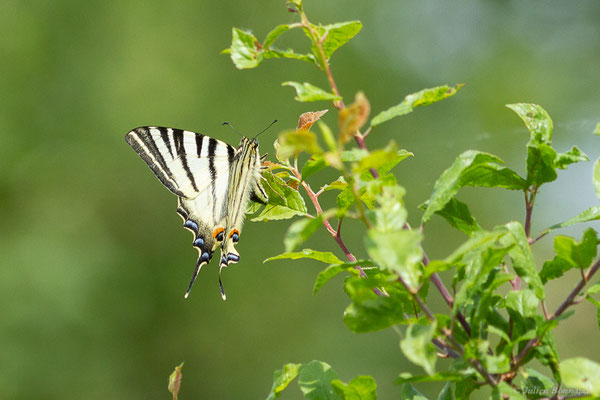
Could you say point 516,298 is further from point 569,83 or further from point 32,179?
point 569,83

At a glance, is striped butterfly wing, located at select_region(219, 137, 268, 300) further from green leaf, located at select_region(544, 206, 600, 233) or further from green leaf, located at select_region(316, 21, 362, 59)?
green leaf, located at select_region(544, 206, 600, 233)

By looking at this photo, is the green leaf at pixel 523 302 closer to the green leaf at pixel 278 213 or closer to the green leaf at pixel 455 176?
the green leaf at pixel 455 176

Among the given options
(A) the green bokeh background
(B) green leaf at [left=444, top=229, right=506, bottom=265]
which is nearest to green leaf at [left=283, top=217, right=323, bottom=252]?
(B) green leaf at [left=444, top=229, right=506, bottom=265]

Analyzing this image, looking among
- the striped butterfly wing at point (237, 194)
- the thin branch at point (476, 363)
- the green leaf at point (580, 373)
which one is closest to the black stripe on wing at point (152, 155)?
the striped butterfly wing at point (237, 194)

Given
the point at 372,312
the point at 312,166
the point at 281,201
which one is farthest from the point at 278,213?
the point at 372,312

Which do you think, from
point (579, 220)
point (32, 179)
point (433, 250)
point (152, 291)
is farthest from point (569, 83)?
point (579, 220)
